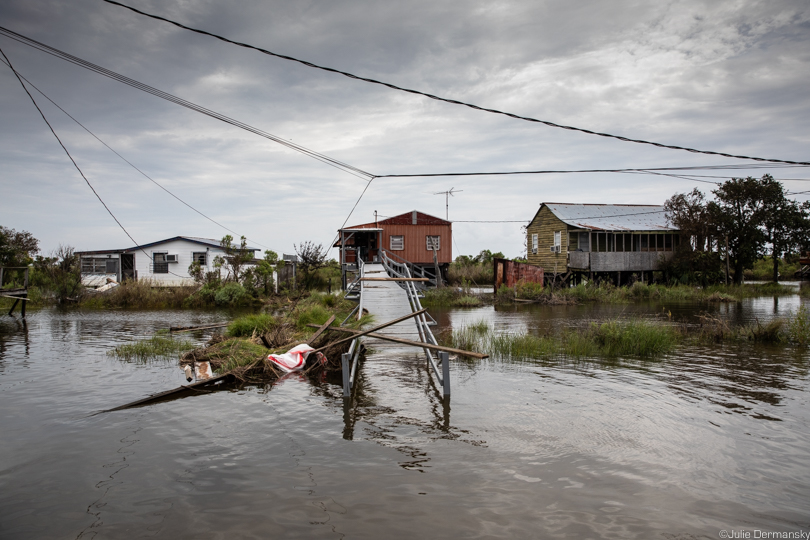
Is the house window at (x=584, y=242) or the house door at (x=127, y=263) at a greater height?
the house window at (x=584, y=242)

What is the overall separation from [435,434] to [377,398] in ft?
7.34

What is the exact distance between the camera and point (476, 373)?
1148cm

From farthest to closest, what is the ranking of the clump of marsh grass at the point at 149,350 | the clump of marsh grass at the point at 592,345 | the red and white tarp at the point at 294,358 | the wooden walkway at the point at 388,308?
the clump of marsh grass at the point at 149,350
the clump of marsh grass at the point at 592,345
the wooden walkway at the point at 388,308
the red and white tarp at the point at 294,358

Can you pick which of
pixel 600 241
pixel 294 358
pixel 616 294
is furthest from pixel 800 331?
pixel 600 241

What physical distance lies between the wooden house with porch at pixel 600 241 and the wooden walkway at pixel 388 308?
2207 cm

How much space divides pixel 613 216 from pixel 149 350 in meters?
36.5

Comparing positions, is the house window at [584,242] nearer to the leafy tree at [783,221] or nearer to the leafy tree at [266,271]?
the leafy tree at [783,221]

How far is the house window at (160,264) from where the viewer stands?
125 feet

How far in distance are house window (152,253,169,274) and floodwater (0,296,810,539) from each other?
28385 millimetres

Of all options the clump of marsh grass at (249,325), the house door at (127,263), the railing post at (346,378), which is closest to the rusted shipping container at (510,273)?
the clump of marsh grass at (249,325)

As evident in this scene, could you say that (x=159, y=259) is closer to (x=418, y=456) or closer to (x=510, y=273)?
(x=510, y=273)

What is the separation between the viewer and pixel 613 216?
132 ft

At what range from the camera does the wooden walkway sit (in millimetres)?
11991

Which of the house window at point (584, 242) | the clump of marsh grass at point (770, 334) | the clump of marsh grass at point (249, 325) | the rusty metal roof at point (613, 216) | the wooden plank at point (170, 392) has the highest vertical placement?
the rusty metal roof at point (613, 216)
